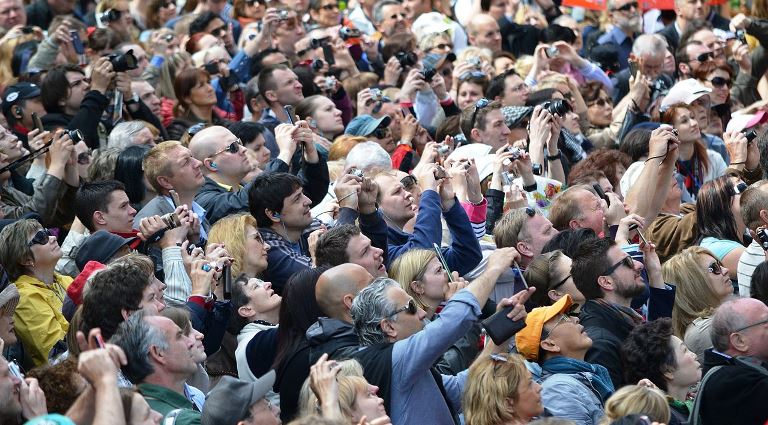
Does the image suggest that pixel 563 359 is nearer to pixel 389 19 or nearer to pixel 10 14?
pixel 389 19

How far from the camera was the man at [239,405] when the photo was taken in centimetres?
502

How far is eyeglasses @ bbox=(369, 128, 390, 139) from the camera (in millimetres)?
9508

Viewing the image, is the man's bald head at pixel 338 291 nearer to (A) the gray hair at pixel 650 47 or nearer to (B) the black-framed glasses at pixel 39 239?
(B) the black-framed glasses at pixel 39 239

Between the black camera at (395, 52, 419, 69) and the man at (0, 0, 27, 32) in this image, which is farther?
the man at (0, 0, 27, 32)

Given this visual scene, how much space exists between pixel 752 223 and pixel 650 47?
3868 mm

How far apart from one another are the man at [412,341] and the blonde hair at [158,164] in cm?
204

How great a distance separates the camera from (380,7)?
1328 centimetres

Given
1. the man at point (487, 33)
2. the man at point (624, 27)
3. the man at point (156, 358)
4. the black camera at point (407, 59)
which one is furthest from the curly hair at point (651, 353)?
the man at point (624, 27)

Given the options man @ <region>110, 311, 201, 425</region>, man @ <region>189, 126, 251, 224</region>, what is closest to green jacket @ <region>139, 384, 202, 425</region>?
man @ <region>110, 311, 201, 425</region>

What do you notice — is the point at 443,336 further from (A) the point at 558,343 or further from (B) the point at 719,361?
(B) the point at 719,361

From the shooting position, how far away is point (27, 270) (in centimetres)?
666

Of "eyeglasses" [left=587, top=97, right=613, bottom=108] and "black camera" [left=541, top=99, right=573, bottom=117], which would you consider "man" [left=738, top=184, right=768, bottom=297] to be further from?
"eyeglasses" [left=587, top=97, right=613, bottom=108]

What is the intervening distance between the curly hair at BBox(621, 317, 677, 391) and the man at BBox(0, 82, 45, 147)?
436 centimetres

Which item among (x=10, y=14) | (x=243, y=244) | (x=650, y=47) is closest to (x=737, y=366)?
(x=243, y=244)
